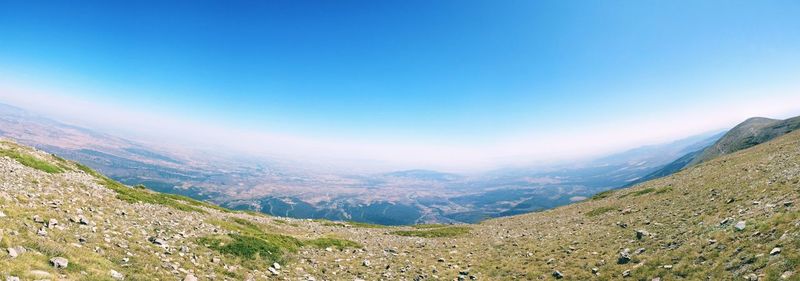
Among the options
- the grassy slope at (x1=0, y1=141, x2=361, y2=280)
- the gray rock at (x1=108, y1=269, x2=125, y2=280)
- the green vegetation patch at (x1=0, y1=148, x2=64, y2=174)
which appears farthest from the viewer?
the green vegetation patch at (x1=0, y1=148, x2=64, y2=174)

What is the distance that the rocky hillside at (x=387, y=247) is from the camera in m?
14.1

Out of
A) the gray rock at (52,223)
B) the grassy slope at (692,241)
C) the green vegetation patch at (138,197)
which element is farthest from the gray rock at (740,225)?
the green vegetation patch at (138,197)

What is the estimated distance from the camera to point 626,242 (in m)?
25.9

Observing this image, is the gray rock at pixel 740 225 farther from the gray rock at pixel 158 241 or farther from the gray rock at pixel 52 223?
the gray rock at pixel 52 223

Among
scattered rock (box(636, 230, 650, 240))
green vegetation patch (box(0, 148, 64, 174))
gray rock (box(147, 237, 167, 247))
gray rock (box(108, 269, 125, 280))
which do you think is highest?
green vegetation patch (box(0, 148, 64, 174))

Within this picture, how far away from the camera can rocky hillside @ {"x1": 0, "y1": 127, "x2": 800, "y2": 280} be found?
14109 mm

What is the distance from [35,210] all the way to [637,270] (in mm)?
32057

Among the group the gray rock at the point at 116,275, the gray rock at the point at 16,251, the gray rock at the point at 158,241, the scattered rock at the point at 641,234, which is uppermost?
the gray rock at the point at 16,251

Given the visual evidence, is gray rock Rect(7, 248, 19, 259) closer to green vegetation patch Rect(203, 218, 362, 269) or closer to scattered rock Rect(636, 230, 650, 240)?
green vegetation patch Rect(203, 218, 362, 269)

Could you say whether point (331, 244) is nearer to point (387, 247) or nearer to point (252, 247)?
point (387, 247)

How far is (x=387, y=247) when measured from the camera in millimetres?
34531

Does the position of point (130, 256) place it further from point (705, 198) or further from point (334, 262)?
point (705, 198)

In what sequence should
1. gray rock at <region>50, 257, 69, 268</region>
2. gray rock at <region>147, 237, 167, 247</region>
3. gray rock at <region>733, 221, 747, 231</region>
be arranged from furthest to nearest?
1. gray rock at <region>147, 237, 167, 247</region>
2. gray rock at <region>733, 221, 747, 231</region>
3. gray rock at <region>50, 257, 69, 268</region>

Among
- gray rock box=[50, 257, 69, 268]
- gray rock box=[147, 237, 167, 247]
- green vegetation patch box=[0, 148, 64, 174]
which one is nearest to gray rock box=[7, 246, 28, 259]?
gray rock box=[50, 257, 69, 268]
